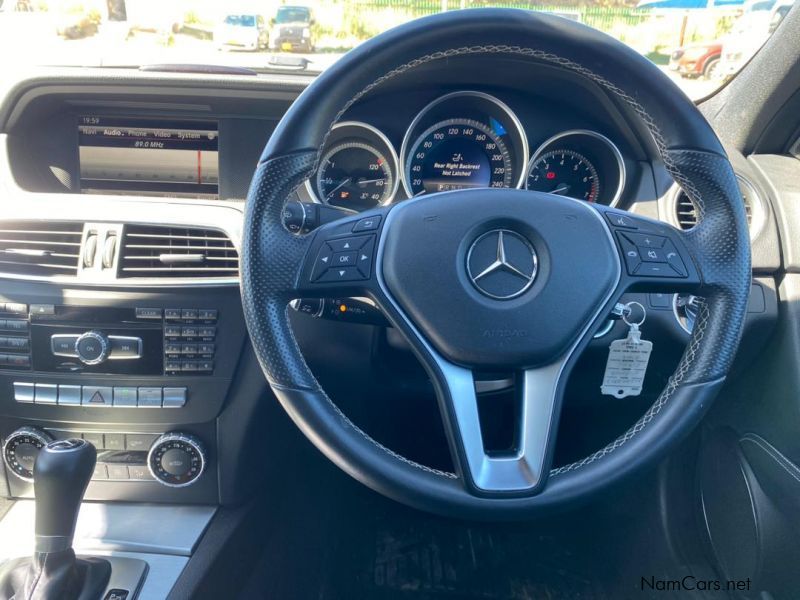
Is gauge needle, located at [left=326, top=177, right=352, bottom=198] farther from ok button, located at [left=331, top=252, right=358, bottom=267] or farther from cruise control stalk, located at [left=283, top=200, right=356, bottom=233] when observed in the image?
ok button, located at [left=331, top=252, right=358, bottom=267]

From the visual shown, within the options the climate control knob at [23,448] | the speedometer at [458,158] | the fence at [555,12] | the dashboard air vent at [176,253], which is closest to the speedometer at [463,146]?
the speedometer at [458,158]

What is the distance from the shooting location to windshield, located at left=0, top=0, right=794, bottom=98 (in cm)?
179

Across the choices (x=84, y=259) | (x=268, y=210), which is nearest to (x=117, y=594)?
(x=84, y=259)

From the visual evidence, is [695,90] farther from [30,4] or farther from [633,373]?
[30,4]

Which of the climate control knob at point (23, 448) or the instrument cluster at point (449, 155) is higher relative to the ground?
the instrument cluster at point (449, 155)

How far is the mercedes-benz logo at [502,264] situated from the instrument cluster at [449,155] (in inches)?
26.2

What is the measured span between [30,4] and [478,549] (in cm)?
207

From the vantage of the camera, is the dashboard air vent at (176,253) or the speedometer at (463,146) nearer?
the dashboard air vent at (176,253)

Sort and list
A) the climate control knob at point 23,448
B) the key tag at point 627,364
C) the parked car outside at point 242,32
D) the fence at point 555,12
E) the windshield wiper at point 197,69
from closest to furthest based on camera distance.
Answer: the fence at point 555,12 < the key tag at point 627,364 < the climate control knob at point 23,448 < the windshield wiper at point 197,69 < the parked car outside at point 242,32

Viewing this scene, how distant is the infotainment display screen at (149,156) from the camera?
1844 millimetres

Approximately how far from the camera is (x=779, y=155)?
199cm

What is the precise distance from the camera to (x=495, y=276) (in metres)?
1.12

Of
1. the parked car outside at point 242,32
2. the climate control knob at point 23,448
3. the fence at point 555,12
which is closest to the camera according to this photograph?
the fence at point 555,12

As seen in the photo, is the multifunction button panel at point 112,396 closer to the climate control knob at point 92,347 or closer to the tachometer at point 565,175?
the climate control knob at point 92,347
